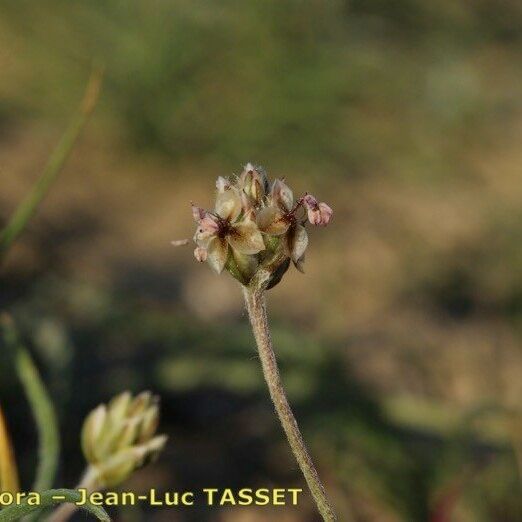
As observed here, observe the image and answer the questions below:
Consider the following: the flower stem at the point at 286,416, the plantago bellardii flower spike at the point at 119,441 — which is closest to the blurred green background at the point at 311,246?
the plantago bellardii flower spike at the point at 119,441

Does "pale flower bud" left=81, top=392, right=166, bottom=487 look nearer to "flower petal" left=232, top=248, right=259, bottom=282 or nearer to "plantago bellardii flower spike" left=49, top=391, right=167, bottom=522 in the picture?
"plantago bellardii flower spike" left=49, top=391, right=167, bottom=522

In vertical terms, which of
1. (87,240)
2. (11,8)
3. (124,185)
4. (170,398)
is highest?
(11,8)

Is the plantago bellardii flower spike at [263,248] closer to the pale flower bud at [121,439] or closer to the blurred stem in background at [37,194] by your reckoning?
the pale flower bud at [121,439]

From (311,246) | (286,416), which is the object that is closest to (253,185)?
(286,416)

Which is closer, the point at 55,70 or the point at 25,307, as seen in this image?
the point at 25,307

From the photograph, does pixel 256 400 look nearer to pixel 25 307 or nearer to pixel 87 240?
pixel 25 307

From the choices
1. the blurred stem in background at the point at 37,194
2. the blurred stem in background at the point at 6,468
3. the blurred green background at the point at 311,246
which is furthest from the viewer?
the blurred green background at the point at 311,246

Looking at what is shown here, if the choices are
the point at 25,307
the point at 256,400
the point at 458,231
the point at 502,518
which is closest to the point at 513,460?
the point at 502,518
